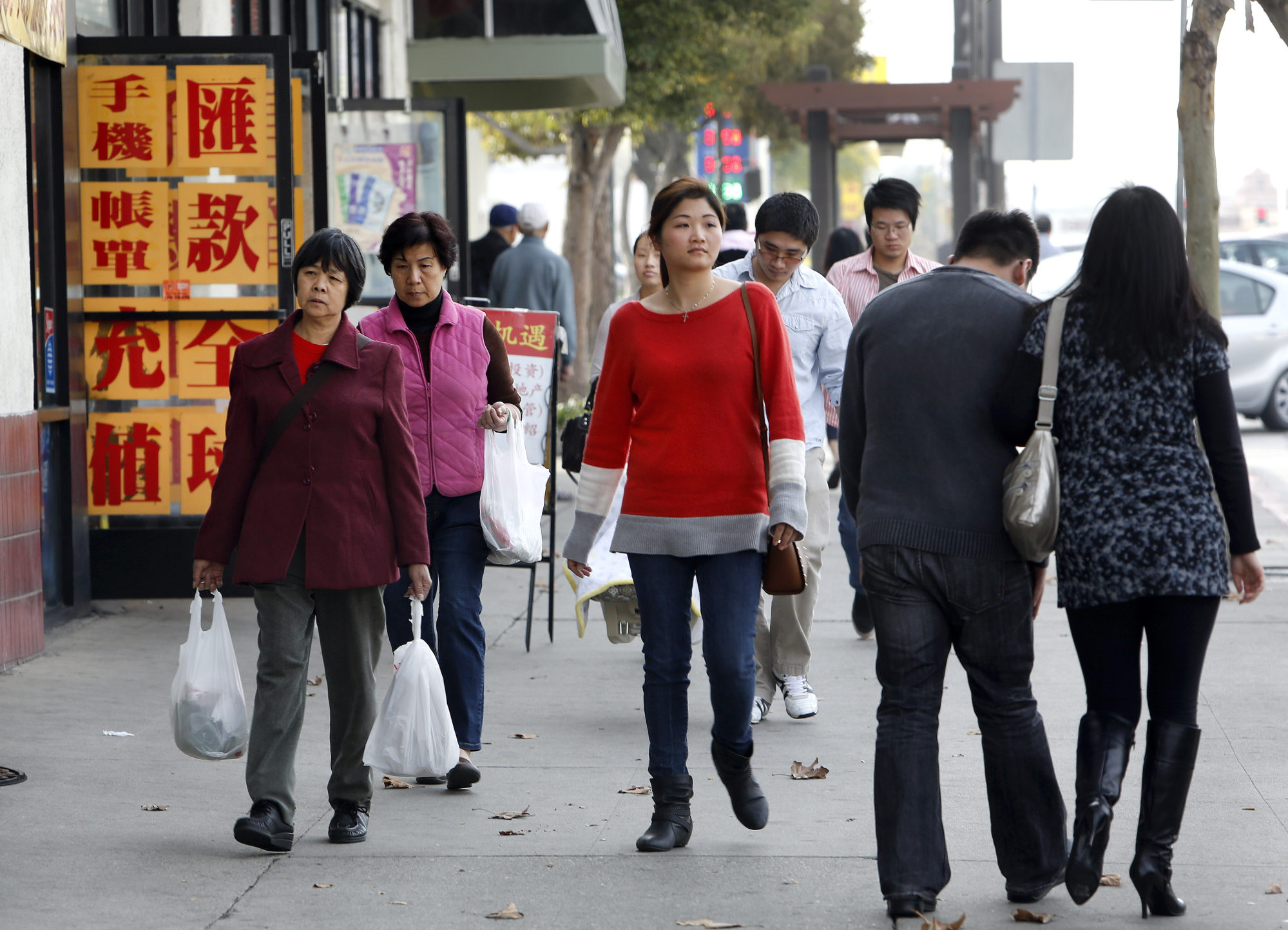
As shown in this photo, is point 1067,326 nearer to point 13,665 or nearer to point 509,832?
point 509,832

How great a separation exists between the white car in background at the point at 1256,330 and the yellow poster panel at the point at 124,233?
34.8 ft

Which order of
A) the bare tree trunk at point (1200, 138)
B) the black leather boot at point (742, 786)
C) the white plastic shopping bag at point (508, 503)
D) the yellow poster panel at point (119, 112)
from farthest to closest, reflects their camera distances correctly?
the bare tree trunk at point (1200, 138), the yellow poster panel at point (119, 112), the white plastic shopping bag at point (508, 503), the black leather boot at point (742, 786)

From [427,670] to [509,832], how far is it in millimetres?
522

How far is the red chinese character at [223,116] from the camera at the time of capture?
8438 millimetres

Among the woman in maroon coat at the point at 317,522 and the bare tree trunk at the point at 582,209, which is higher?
the bare tree trunk at the point at 582,209

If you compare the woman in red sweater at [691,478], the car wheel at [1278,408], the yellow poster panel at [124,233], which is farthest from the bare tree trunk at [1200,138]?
the car wheel at [1278,408]

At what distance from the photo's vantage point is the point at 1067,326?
4094 millimetres

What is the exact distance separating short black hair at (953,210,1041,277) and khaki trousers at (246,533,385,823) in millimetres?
1865

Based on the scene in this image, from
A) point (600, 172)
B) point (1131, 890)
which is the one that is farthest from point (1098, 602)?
point (600, 172)

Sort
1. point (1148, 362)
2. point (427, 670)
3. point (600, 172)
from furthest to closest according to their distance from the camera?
point (600, 172), point (427, 670), point (1148, 362)

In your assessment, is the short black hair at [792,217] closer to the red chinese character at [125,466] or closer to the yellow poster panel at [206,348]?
the yellow poster panel at [206,348]

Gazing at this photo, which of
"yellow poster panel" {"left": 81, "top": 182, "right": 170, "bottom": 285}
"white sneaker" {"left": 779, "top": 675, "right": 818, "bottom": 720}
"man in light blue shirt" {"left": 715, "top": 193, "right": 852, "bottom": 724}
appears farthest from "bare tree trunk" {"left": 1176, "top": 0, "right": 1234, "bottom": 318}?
"yellow poster panel" {"left": 81, "top": 182, "right": 170, "bottom": 285}

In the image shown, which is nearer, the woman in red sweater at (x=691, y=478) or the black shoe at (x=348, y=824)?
the woman in red sweater at (x=691, y=478)

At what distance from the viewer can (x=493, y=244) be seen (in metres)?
13.7
